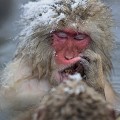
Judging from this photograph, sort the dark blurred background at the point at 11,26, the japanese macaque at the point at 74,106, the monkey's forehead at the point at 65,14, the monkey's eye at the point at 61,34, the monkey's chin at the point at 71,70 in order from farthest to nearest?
the dark blurred background at the point at 11,26
the monkey's eye at the point at 61,34
the monkey's forehead at the point at 65,14
the monkey's chin at the point at 71,70
the japanese macaque at the point at 74,106

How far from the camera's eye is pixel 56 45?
3.46 m

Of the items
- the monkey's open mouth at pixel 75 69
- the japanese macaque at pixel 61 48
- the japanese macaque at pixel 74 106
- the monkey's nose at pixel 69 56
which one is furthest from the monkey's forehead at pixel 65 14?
the japanese macaque at pixel 74 106

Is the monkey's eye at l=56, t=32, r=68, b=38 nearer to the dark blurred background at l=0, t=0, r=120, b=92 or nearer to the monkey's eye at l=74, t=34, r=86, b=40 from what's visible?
the monkey's eye at l=74, t=34, r=86, b=40

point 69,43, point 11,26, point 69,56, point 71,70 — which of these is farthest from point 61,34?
point 11,26

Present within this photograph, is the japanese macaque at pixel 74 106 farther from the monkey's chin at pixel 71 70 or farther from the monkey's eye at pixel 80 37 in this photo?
the monkey's eye at pixel 80 37

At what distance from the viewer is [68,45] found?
347 centimetres

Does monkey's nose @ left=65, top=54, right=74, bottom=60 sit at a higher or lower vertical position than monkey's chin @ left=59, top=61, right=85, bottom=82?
higher

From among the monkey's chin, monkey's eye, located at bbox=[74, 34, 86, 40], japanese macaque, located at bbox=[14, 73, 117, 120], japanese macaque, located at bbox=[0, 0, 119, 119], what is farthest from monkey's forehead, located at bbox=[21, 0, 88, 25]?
japanese macaque, located at bbox=[14, 73, 117, 120]

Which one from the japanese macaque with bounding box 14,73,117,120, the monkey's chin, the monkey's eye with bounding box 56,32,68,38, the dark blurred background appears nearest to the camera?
the japanese macaque with bounding box 14,73,117,120

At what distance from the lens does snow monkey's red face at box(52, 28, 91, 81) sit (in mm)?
3365

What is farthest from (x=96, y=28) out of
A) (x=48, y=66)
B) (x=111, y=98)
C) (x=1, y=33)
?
(x=1, y=33)

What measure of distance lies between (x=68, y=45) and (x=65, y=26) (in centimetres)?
15

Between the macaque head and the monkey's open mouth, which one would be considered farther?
the macaque head

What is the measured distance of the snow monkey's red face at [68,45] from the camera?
11.0ft
